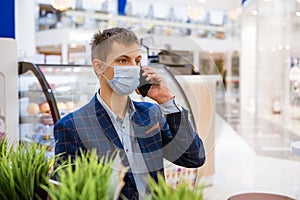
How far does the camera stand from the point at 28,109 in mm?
3324

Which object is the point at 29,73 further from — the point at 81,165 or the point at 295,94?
the point at 295,94

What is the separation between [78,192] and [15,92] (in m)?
2.39

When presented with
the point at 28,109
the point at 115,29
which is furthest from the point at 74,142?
the point at 28,109

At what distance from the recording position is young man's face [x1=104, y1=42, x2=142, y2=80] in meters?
1.14

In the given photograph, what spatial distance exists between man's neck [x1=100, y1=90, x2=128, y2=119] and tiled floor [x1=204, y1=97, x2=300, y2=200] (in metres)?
0.63

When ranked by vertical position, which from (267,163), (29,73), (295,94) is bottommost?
(267,163)

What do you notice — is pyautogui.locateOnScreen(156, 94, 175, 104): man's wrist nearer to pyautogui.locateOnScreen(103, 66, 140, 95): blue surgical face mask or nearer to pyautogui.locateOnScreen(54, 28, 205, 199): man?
pyautogui.locateOnScreen(54, 28, 205, 199): man

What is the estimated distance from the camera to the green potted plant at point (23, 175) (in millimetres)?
921

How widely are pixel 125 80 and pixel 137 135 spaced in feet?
0.71

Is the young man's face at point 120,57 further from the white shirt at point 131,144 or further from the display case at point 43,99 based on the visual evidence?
the display case at point 43,99

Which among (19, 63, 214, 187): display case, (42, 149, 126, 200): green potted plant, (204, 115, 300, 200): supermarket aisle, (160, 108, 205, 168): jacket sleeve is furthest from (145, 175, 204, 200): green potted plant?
(204, 115, 300, 200): supermarket aisle

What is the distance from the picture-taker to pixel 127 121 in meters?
1.24

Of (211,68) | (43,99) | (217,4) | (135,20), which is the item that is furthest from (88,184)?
(217,4)

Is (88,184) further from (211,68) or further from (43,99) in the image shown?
(43,99)
